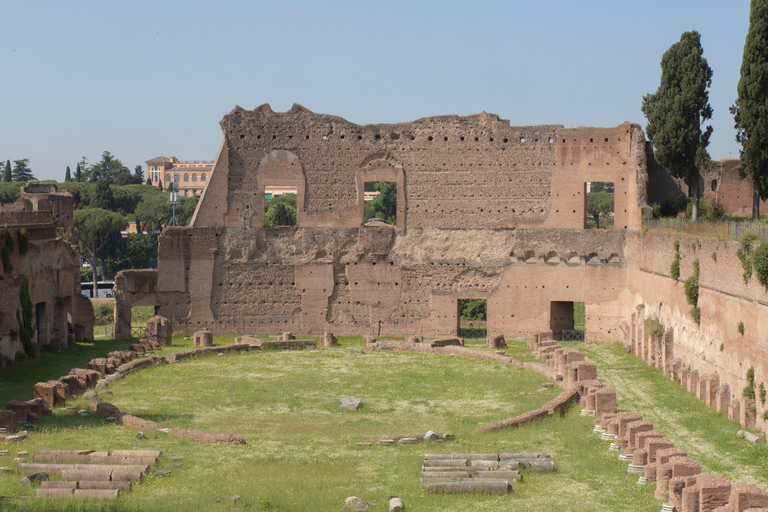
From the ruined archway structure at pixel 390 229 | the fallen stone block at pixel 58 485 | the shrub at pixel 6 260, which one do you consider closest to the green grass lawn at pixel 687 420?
the ruined archway structure at pixel 390 229

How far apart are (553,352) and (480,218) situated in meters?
7.65

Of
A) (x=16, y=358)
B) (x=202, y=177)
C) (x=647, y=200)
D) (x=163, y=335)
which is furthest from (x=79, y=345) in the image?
(x=202, y=177)

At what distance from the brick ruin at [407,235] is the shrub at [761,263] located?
13326 mm

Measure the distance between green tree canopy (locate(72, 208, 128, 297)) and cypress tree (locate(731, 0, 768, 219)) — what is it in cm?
4117

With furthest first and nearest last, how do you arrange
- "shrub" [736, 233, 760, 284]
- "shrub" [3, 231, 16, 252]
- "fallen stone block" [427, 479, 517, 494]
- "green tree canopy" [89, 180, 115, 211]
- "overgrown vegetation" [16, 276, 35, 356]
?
"green tree canopy" [89, 180, 115, 211] < "overgrown vegetation" [16, 276, 35, 356] < "shrub" [3, 231, 16, 252] < "shrub" [736, 233, 760, 284] < "fallen stone block" [427, 479, 517, 494]

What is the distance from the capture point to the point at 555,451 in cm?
1609

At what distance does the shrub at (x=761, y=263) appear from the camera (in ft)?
56.9

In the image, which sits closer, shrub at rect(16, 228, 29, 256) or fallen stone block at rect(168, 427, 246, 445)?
fallen stone block at rect(168, 427, 246, 445)

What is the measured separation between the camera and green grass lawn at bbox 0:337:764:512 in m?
13.4

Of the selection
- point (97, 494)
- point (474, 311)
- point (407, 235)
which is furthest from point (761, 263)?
point (474, 311)

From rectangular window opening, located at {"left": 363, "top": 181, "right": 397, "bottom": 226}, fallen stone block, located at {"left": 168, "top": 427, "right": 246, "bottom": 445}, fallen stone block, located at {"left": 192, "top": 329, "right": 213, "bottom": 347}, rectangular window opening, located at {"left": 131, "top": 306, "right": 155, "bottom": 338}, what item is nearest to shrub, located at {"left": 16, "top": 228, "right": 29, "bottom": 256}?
fallen stone block, located at {"left": 192, "top": 329, "right": 213, "bottom": 347}

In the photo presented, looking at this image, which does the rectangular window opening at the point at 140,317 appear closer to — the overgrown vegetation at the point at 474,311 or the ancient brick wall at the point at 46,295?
the ancient brick wall at the point at 46,295

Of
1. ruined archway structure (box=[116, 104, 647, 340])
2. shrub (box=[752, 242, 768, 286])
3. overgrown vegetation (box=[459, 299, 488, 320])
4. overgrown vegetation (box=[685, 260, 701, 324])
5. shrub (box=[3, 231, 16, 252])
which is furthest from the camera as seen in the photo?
overgrown vegetation (box=[459, 299, 488, 320])

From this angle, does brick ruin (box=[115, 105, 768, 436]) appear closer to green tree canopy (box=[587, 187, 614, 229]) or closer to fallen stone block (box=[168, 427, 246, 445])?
fallen stone block (box=[168, 427, 246, 445])
